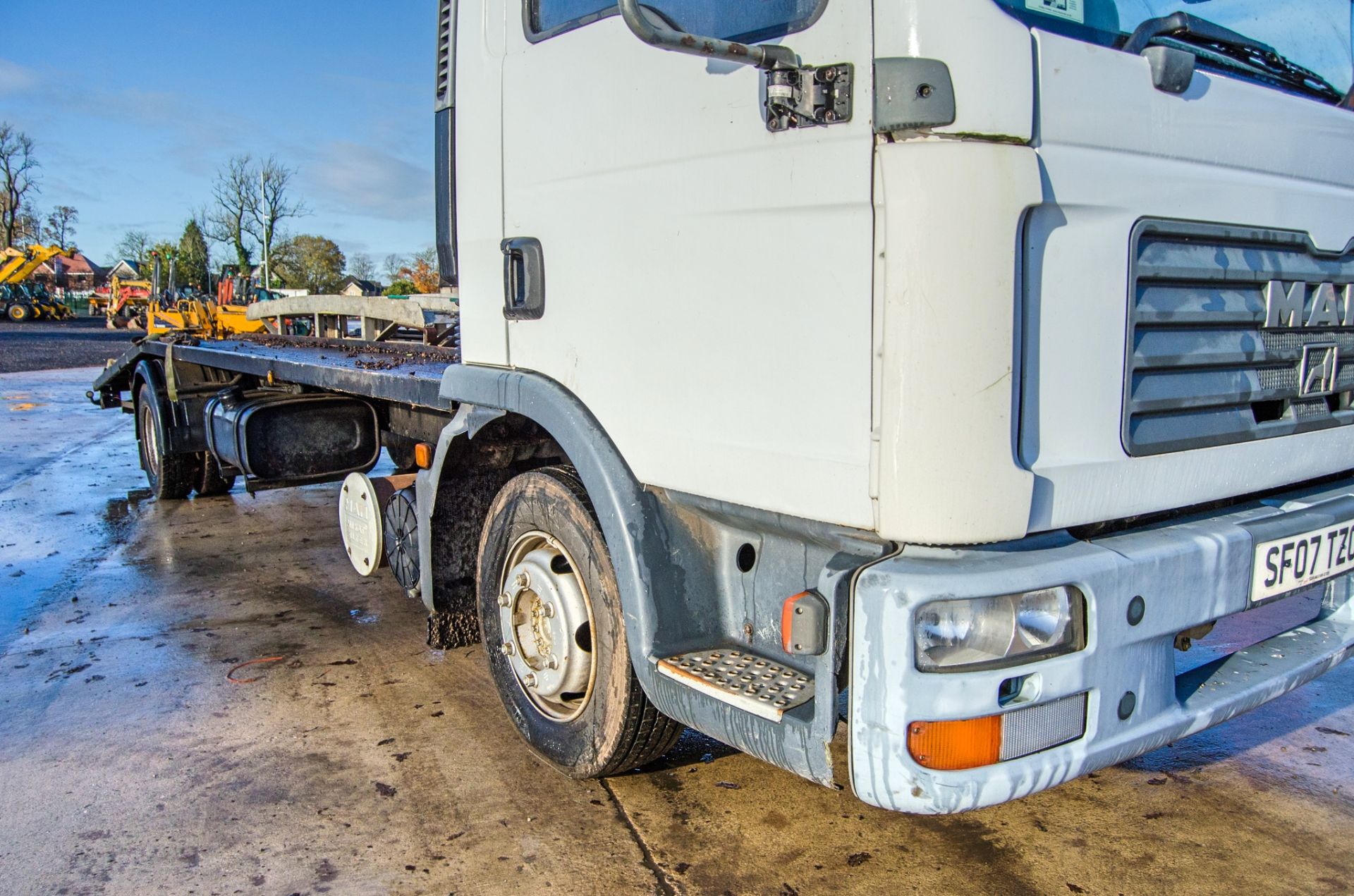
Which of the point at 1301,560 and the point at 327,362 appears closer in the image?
the point at 1301,560

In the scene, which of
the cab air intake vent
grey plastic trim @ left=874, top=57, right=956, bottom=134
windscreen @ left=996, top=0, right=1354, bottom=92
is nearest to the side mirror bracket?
grey plastic trim @ left=874, top=57, right=956, bottom=134

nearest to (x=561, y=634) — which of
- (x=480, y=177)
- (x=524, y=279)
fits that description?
(x=524, y=279)

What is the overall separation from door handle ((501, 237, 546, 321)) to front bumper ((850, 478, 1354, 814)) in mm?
1448

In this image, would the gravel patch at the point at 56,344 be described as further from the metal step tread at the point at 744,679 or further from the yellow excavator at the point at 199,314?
the metal step tread at the point at 744,679

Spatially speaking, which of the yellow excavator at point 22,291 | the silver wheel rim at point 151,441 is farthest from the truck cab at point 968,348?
the yellow excavator at point 22,291

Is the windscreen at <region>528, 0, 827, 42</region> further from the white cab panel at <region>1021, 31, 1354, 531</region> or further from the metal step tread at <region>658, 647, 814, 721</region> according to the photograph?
the metal step tread at <region>658, 647, 814, 721</region>

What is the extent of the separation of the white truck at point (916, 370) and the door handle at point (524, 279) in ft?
0.04

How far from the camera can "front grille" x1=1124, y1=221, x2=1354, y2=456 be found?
2.22 meters

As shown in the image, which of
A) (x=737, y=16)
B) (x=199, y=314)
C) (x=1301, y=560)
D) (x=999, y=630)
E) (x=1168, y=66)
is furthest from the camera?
(x=199, y=314)

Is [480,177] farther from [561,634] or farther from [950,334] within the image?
[950,334]

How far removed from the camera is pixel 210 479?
313 inches

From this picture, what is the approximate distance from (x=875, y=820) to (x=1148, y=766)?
A: 3.43ft

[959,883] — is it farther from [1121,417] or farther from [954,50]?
[954,50]

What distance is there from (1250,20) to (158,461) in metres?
7.42
